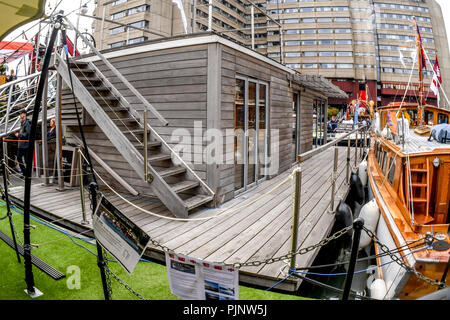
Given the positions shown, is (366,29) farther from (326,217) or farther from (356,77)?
(326,217)

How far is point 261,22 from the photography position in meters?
57.4

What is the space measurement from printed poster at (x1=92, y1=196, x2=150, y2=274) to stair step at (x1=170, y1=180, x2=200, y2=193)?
2.51 m

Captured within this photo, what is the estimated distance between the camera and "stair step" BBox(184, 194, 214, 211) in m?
4.98


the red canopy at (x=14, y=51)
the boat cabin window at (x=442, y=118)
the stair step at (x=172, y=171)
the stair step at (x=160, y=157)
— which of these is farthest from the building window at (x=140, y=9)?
the stair step at (x=172, y=171)

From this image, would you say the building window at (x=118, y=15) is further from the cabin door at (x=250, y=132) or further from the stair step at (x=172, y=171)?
the stair step at (x=172, y=171)

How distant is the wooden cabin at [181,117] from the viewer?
17.3 ft

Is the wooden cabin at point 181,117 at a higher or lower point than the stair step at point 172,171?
higher

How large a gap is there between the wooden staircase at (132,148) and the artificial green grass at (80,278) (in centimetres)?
137

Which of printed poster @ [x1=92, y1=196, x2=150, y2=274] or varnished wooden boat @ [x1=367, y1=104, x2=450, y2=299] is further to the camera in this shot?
varnished wooden boat @ [x1=367, y1=104, x2=450, y2=299]

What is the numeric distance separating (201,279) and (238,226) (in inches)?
101

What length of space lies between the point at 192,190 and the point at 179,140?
3.41ft

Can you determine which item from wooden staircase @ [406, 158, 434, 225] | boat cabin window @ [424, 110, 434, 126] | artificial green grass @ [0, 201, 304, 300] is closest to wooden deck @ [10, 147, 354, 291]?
artificial green grass @ [0, 201, 304, 300]

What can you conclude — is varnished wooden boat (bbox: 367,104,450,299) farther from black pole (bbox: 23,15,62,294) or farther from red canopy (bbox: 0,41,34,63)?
red canopy (bbox: 0,41,34,63)

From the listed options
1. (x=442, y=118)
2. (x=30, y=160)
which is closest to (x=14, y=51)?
(x=30, y=160)
